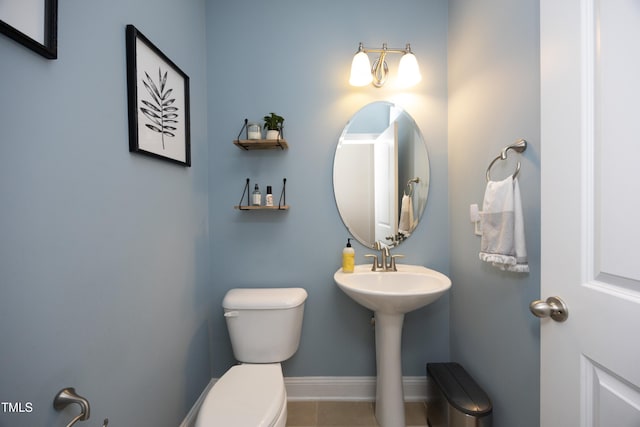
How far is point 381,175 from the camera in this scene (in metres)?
1.69

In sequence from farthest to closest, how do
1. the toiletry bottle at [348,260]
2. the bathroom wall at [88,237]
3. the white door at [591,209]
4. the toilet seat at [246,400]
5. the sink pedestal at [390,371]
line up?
the toiletry bottle at [348,260] < the sink pedestal at [390,371] < the toilet seat at [246,400] < the bathroom wall at [88,237] < the white door at [591,209]

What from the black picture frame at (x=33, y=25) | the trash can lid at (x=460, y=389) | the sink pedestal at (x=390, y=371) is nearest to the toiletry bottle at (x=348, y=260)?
the sink pedestal at (x=390, y=371)

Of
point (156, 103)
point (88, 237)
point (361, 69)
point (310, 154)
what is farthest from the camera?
point (310, 154)

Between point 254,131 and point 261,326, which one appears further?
point 254,131

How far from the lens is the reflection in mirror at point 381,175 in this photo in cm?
167

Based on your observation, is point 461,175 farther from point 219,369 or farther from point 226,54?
point 219,369

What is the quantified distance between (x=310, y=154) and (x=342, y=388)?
147 centimetres

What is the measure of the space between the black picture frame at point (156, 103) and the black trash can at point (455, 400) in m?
1.69

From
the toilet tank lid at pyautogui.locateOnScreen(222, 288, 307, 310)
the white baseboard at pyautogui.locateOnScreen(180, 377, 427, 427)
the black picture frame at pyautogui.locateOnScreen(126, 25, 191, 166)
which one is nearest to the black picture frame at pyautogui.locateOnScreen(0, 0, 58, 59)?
the black picture frame at pyautogui.locateOnScreen(126, 25, 191, 166)

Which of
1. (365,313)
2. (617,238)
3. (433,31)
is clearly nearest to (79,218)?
(617,238)

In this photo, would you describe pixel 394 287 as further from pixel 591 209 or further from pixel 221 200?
pixel 221 200

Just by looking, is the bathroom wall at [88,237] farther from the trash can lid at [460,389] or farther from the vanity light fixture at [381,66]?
the trash can lid at [460,389]

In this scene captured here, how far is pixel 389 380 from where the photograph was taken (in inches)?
56.4

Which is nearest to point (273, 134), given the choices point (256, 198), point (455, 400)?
point (256, 198)
